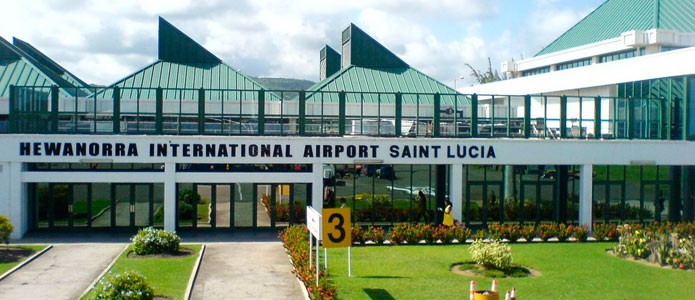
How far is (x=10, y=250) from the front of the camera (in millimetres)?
23562

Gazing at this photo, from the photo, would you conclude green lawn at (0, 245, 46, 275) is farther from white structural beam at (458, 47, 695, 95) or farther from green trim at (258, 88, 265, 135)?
white structural beam at (458, 47, 695, 95)

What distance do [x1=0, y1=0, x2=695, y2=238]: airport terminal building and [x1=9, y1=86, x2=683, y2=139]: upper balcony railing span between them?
56 mm

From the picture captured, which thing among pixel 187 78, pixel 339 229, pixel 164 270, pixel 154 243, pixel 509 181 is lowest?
pixel 164 270

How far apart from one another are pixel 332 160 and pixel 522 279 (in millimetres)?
10174

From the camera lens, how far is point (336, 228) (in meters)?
18.8

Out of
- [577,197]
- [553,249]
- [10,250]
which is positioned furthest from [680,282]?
[10,250]

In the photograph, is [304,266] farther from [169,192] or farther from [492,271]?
[169,192]

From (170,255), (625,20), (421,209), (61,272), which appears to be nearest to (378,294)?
(170,255)

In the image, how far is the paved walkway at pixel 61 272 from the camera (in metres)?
18.0

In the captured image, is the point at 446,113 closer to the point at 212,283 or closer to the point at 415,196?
the point at 415,196

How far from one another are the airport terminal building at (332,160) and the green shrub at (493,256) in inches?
312

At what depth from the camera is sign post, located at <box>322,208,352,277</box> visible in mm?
18672

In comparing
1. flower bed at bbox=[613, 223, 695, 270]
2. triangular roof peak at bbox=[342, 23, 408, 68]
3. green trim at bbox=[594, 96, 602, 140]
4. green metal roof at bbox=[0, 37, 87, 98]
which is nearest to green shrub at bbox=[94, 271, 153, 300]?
flower bed at bbox=[613, 223, 695, 270]

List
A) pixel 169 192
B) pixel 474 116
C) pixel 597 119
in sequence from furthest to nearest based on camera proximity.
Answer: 1. pixel 597 119
2. pixel 474 116
3. pixel 169 192
